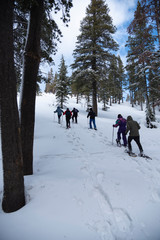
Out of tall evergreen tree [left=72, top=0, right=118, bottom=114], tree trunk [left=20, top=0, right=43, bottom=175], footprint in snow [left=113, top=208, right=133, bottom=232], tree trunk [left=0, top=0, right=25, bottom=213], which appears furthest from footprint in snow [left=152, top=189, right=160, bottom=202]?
tall evergreen tree [left=72, top=0, right=118, bottom=114]

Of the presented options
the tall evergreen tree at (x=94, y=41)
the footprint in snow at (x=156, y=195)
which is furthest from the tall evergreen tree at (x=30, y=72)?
the tall evergreen tree at (x=94, y=41)

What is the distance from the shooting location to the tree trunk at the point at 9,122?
179 centimetres

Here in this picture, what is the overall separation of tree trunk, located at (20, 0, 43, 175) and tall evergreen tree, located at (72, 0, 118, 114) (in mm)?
10605

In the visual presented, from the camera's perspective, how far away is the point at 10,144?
1.94m

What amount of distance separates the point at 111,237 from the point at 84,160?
2436 millimetres

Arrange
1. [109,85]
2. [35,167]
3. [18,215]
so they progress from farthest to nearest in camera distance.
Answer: [109,85] → [35,167] → [18,215]

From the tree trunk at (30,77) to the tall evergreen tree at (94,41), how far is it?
10605mm

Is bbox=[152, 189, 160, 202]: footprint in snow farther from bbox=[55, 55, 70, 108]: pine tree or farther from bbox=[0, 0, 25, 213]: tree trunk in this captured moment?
bbox=[55, 55, 70, 108]: pine tree

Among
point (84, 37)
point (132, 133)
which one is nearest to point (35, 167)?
point (132, 133)

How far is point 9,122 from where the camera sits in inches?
75.4

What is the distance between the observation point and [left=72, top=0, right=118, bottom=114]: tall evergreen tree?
12.9m

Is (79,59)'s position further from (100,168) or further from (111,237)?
(111,237)

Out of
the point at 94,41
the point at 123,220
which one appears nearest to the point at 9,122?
the point at 123,220

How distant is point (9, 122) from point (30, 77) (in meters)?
1.27
